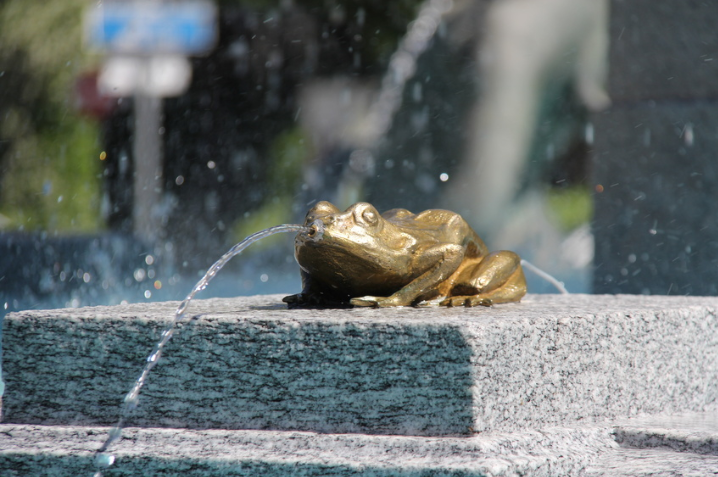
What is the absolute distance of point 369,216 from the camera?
10.1 feet

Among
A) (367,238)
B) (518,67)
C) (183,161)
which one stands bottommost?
(367,238)

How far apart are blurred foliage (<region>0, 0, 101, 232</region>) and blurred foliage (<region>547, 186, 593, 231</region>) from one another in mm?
6815

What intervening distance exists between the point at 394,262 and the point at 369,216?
0.19 m

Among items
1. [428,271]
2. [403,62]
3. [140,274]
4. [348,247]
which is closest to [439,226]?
[428,271]

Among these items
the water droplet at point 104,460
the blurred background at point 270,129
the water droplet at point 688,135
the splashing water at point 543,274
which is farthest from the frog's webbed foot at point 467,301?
the blurred background at point 270,129

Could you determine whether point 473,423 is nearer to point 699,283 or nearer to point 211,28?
point 699,283

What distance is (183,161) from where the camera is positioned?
551 inches

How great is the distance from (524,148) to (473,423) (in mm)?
11306

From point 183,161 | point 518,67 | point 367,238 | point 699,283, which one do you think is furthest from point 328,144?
point 367,238

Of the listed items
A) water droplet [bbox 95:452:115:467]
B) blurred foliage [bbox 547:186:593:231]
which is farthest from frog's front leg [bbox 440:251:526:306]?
blurred foliage [bbox 547:186:593:231]

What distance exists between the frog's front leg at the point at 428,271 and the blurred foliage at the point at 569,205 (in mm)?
9879

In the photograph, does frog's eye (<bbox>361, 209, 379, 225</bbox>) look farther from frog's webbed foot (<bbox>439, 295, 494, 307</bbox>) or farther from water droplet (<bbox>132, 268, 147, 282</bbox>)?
water droplet (<bbox>132, 268, 147, 282</bbox>)

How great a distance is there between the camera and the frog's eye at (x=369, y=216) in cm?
308

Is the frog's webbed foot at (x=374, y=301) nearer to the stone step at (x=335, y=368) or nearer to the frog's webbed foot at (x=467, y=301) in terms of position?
the stone step at (x=335, y=368)
